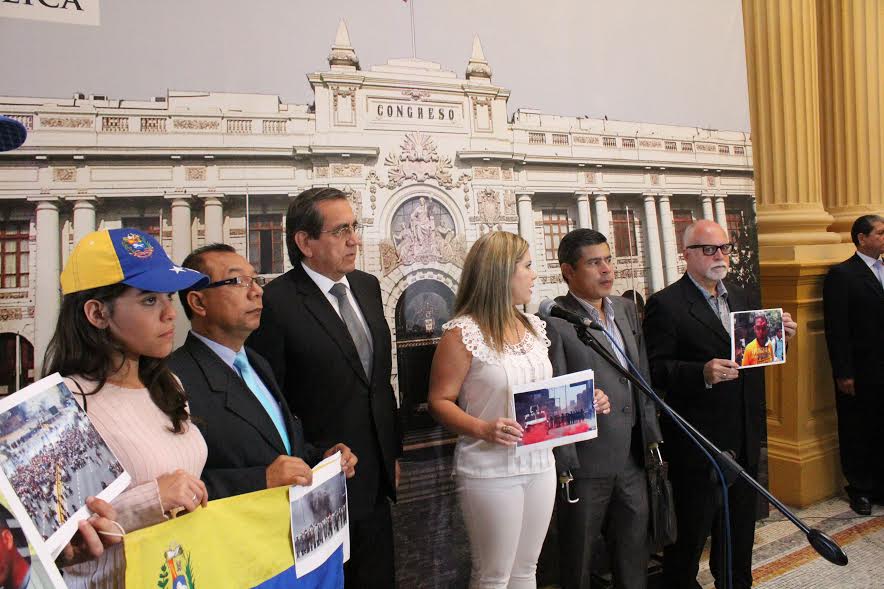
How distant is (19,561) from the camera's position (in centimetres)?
90

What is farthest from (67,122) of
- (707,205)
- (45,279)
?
(707,205)

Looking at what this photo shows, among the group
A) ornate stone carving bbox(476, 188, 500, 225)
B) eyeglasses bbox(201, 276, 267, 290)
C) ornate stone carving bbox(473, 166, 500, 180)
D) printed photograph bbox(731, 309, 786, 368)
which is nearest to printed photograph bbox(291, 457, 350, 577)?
eyeglasses bbox(201, 276, 267, 290)

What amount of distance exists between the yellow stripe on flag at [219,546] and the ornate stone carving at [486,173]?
1.99 metres

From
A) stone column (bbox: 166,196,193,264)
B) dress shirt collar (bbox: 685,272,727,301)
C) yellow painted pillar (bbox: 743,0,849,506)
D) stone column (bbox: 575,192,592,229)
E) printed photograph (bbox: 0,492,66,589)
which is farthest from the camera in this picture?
yellow painted pillar (bbox: 743,0,849,506)

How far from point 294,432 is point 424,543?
129 centimetres

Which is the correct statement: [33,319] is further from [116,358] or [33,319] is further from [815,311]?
[815,311]

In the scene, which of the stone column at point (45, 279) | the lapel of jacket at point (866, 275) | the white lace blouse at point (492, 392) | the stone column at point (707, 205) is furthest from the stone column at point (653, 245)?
the stone column at point (45, 279)

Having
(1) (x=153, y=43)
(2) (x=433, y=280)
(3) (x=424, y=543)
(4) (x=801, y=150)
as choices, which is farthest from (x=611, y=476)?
(4) (x=801, y=150)

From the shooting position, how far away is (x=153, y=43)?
227cm

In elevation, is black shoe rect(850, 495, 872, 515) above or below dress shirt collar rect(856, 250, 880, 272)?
below

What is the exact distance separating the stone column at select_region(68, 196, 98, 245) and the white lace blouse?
147 centimetres

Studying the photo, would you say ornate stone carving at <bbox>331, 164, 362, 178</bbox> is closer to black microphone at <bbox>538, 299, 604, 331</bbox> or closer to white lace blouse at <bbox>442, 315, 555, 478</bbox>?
white lace blouse at <bbox>442, 315, 555, 478</bbox>

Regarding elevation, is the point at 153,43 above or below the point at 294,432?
above

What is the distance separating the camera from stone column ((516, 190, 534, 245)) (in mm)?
3139
